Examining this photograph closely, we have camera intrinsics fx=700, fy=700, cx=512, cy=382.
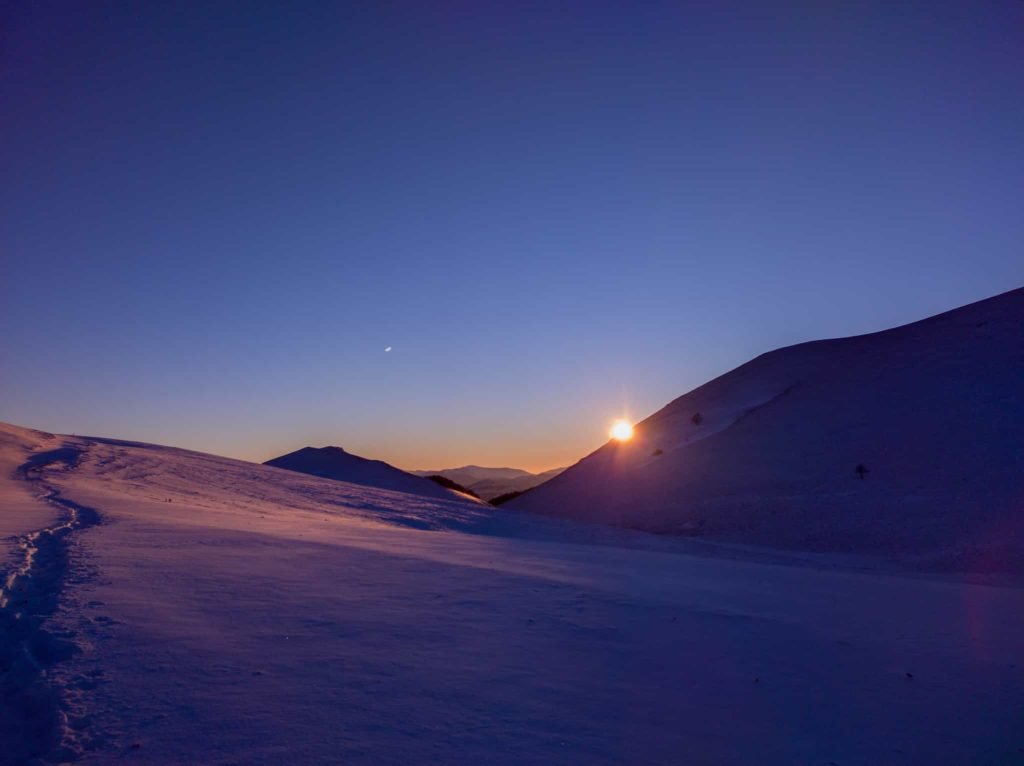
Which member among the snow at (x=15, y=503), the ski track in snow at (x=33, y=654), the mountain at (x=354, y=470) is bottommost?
the ski track in snow at (x=33, y=654)

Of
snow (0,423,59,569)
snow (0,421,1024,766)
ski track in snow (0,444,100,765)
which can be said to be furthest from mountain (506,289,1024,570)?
snow (0,423,59,569)

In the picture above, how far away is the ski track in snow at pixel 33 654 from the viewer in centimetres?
325

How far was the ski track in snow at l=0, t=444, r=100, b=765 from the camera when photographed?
3.25m

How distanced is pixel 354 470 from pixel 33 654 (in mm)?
34449

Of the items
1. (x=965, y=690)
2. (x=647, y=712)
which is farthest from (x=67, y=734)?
(x=965, y=690)

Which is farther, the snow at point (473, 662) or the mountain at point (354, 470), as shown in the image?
the mountain at point (354, 470)

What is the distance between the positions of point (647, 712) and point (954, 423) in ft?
82.0

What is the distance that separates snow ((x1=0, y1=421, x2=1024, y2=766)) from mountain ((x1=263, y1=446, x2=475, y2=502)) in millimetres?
25335

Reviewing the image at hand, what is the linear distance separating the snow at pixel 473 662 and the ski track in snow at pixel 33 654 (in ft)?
0.10

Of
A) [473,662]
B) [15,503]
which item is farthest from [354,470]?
[473,662]

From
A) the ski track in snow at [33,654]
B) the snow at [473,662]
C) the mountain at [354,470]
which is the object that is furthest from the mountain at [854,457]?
the ski track in snow at [33,654]

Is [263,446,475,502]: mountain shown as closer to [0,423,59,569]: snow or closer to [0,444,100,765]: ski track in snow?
[0,423,59,569]: snow

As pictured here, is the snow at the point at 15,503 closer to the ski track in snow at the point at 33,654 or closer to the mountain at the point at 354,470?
the ski track in snow at the point at 33,654

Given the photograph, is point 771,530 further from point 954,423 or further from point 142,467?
point 142,467
